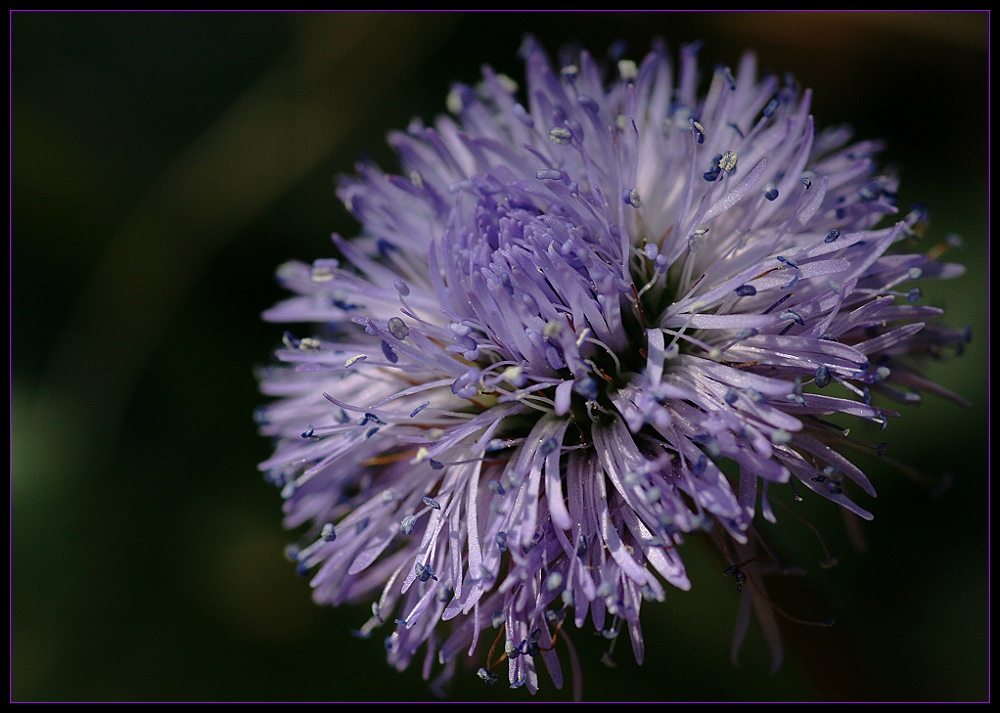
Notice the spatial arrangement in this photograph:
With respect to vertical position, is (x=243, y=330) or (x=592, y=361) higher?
(x=243, y=330)

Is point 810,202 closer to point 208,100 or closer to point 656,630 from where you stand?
point 656,630

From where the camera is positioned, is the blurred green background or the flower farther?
the blurred green background

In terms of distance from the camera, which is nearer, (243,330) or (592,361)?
(592,361)

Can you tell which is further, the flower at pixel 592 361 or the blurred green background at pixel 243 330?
the blurred green background at pixel 243 330
